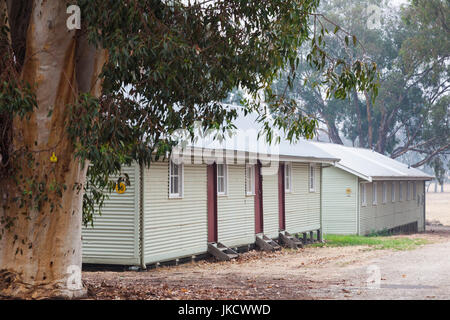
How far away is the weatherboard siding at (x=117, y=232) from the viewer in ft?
51.9

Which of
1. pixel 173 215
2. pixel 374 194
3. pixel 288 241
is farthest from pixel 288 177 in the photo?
pixel 374 194

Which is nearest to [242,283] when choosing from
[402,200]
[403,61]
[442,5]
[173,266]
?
[173,266]

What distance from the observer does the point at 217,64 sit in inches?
432

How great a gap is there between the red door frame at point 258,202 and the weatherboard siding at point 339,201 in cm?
925

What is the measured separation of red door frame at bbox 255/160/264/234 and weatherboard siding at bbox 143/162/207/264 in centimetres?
373

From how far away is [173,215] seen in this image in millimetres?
17188

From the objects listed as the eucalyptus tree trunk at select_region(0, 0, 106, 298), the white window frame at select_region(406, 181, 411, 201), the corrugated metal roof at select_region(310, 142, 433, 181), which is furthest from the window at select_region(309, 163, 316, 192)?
the eucalyptus tree trunk at select_region(0, 0, 106, 298)

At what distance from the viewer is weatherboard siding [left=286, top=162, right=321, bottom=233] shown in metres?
25.0

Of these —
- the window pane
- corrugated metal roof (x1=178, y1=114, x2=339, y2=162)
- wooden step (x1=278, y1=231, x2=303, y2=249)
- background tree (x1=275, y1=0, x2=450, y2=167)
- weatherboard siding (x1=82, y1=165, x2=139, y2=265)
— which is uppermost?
background tree (x1=275, y1=0, x2=450, y2=167)

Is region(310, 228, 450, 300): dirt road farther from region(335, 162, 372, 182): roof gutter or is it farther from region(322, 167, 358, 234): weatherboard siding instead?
region(322, 167, 358, 234): weatherboard siding

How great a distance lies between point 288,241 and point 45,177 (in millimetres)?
14803

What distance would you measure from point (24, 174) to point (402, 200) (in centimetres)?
3170

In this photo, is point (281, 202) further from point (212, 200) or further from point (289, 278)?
point (289, 278)

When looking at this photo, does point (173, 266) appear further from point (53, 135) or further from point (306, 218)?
point (306, 218)
